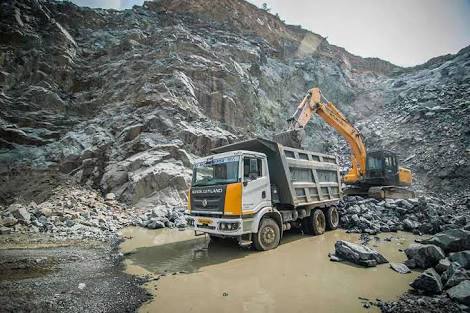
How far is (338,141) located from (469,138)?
9.77 metres

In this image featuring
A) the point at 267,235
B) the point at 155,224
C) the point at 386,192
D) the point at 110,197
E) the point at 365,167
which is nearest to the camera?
the point at 267,235

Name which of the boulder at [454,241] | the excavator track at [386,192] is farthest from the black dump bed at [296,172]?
the excavator track at [386,192]

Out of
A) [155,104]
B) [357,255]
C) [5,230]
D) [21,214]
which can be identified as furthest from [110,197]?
[357,255]

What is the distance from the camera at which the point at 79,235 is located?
880 cm

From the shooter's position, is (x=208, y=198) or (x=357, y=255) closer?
(x=357, y=255)

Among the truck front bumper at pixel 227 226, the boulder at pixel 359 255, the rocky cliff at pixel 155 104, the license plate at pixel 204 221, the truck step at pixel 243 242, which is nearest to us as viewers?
the boulder at pixel 359 255

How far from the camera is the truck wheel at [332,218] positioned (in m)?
9.69

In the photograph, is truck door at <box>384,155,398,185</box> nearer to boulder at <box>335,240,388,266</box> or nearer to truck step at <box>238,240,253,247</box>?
boulder at <box>335,240,388,266</box>

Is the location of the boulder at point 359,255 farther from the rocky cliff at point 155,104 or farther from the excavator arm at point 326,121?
the rocky cliff at point 155,104

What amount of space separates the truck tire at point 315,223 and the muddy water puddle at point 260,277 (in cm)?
71

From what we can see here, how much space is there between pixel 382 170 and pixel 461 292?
38.6 ft

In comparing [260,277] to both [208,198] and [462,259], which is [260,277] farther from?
[462,259]

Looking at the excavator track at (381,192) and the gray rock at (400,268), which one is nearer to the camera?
the gray rock at (400,268)

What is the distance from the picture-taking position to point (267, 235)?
24.1 feet
